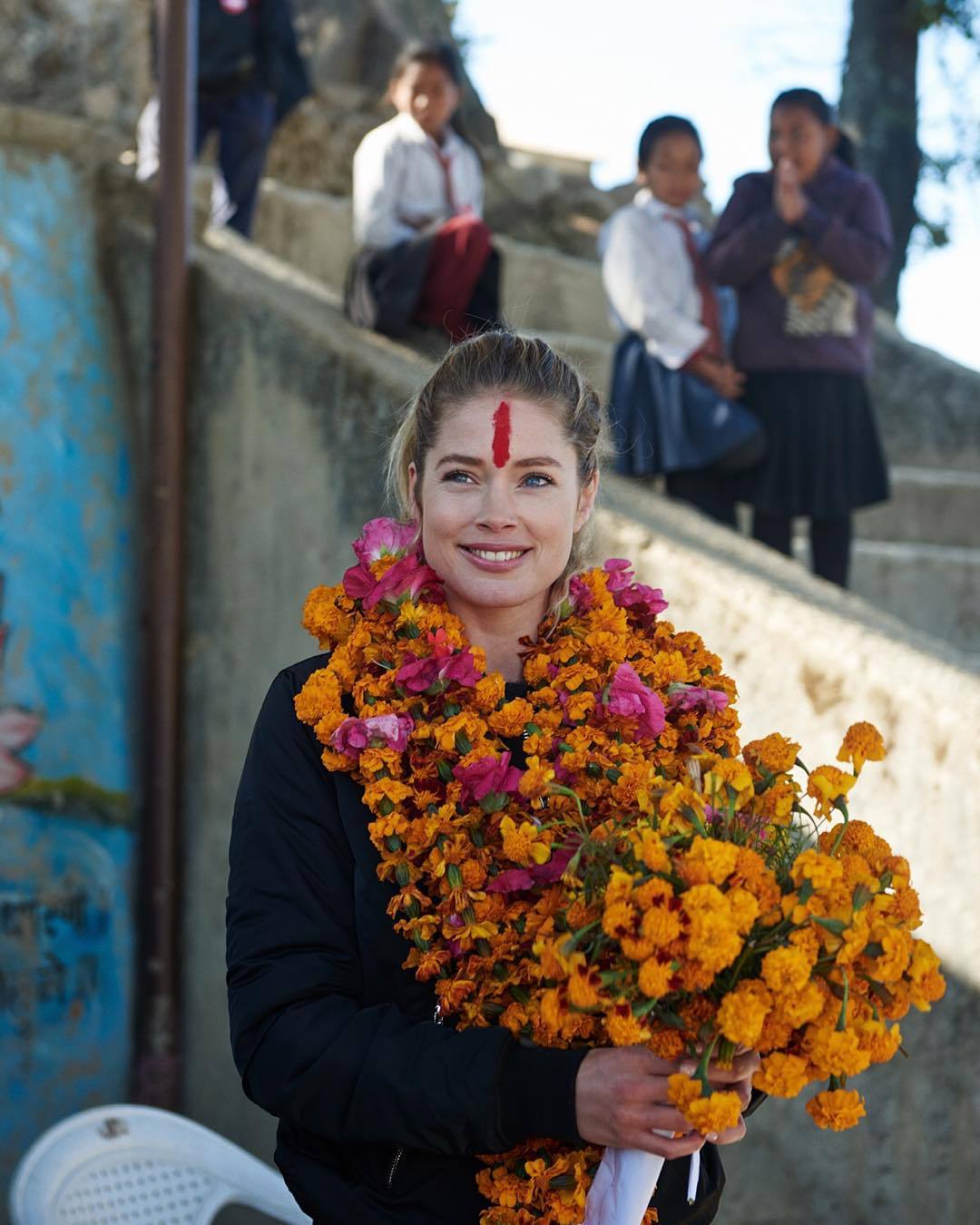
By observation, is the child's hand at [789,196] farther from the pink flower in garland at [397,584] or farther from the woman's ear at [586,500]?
the pink flower in garland at [397,584]

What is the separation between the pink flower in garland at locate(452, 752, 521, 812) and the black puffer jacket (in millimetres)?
144

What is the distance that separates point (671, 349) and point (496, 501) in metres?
2.63

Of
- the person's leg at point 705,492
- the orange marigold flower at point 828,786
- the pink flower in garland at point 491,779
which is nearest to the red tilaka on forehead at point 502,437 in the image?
the pink flower in garland at point 491,779

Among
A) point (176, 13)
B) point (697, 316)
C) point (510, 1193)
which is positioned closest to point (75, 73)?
point (176, 13)

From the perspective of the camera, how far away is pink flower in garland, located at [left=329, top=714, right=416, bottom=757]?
72.1 inches

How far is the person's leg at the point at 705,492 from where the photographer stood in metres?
4.48

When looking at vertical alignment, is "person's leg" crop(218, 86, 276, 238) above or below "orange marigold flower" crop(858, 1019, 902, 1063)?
above

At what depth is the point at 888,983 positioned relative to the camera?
60.7 inches

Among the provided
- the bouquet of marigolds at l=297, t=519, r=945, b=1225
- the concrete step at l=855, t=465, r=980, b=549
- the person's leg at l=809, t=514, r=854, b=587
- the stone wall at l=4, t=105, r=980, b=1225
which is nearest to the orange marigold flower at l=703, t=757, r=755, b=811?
the bouquet of marigolds at l=297, t=519, r=945, b=1225

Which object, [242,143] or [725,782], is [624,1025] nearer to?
[725,782]

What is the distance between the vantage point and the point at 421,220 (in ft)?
16.0

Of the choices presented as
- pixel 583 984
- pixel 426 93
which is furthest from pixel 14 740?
pixel 583 984

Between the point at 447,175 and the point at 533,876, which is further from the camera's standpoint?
the point at 447,175

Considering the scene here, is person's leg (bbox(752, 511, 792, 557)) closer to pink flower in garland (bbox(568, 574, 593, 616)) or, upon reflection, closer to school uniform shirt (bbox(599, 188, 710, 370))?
school uniform shirt (bbox(599, 188, 710, 370))
